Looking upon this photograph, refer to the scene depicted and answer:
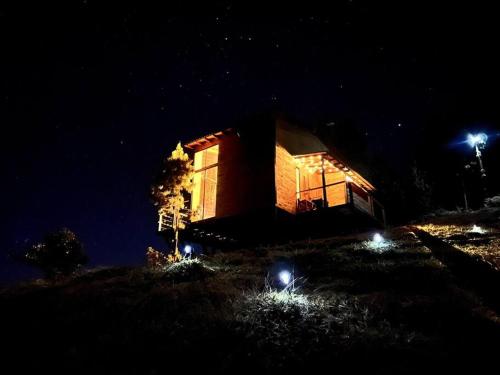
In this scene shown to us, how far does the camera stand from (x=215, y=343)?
6098 mm

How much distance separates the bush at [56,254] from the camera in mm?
24688

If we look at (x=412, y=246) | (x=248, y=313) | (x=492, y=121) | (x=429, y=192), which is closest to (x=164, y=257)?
(x=412, y=246)

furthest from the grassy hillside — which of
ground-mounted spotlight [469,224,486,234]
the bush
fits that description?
the bush

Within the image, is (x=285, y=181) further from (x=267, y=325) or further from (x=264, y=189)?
(x=267, y=325)

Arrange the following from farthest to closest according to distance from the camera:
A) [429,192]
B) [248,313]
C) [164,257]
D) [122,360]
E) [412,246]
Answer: [429,192] < [164,257] < [412,246] < [248,313] < [122,360]

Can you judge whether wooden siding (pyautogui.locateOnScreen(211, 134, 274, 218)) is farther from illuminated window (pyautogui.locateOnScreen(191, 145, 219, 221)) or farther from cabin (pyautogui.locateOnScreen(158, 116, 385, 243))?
illuminated window (pyautogui.locateOnScreen(191, 145, 219, 221))

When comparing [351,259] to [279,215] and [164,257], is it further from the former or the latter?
[164,257]

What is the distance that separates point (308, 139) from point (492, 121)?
21.6 m

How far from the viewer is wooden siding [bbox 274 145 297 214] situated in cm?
2116

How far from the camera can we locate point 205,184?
2373 centimetres

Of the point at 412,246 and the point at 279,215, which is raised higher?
the point at 279,215

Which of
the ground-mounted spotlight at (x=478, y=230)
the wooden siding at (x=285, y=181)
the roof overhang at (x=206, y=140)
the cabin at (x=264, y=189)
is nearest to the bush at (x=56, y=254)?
the cabin at (x=264, y=189)

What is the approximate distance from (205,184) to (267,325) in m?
17.6

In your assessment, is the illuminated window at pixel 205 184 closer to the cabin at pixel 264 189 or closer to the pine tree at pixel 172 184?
the cabin at pixel 264 189
